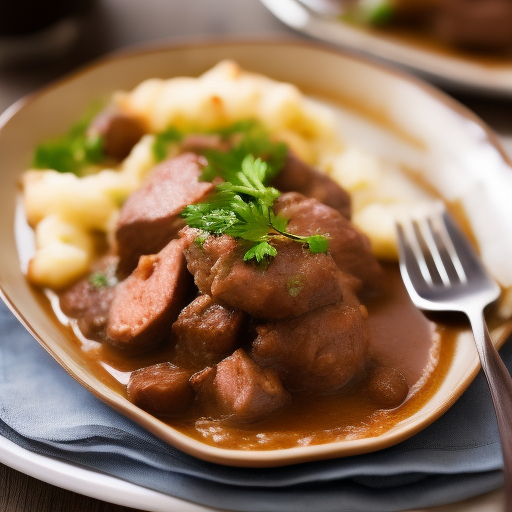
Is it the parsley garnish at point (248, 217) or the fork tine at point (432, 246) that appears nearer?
the parsley garnish at point (248, 217)

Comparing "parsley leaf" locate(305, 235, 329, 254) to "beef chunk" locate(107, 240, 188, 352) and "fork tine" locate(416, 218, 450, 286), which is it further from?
"fork tine" locate(416, 218, 450, 286)

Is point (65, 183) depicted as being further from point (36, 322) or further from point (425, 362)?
point (425, 362)

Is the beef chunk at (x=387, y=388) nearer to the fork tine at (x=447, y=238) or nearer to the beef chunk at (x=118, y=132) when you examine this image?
the fork tine at (x=447, y=238)

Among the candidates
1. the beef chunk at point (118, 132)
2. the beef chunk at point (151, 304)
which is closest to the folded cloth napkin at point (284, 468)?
the beef chunk at point (151, 304)

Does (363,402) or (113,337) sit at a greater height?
(113,337)

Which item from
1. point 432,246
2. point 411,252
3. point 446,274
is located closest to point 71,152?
point 411,252

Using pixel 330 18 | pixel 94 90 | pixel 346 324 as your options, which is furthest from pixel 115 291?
pixel 330 18
